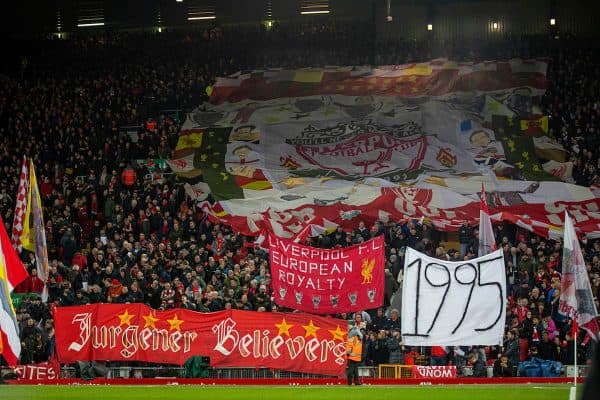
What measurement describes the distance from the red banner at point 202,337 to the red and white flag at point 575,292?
642 centimetres

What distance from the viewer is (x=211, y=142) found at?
41.6 meters

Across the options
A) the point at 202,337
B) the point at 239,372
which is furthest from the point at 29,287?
the point at 239,372

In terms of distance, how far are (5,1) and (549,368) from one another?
38.6m

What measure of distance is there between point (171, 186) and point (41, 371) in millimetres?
12769

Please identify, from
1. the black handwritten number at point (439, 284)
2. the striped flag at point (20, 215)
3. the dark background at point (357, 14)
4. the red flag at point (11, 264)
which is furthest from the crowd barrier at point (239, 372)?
the dark background at point (357, 14)

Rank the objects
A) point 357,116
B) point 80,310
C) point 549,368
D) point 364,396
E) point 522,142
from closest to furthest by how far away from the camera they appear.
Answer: point 364,396
point 549,368
point 80,310
point 522,142
point 357,116

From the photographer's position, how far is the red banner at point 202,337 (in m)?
25.6

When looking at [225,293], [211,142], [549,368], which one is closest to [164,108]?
[211,142]

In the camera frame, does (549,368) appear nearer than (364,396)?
No

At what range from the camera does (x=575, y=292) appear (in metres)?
20.6

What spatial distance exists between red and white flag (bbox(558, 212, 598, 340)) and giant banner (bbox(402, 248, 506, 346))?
212 centimetres

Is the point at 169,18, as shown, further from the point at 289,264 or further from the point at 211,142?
the point at 289,264

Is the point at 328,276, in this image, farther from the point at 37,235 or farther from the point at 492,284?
the point at 37,235

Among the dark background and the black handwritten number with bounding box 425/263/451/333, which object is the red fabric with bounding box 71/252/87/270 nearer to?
the black handwritten number with bounding box 425/263/451/333
